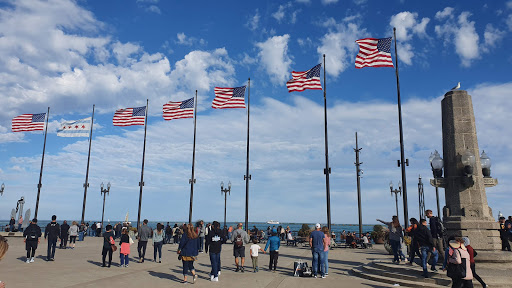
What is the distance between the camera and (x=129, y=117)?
31328 mm

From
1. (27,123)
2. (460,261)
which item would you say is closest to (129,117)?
(27,123)

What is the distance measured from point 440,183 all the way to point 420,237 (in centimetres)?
249

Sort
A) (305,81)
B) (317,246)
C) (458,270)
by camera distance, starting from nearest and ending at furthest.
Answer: (458,270)
(317,246)
(305,81)

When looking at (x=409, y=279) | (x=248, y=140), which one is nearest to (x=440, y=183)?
(x=409, y=279)

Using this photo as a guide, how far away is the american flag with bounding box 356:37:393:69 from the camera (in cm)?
2034

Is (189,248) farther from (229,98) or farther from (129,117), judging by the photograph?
(129,117)

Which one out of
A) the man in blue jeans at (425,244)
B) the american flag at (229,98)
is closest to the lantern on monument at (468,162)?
the man in blue jeans at (425,244)

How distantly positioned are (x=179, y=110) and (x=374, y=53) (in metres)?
16.4

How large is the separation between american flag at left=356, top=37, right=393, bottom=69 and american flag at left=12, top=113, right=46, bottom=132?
2817cm

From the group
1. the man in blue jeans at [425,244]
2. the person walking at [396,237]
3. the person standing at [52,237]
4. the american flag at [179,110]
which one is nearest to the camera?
the man in blue jeans at [425,244]

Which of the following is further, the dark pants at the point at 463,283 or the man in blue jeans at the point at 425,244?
the man in blue jeans at the point at 425,244

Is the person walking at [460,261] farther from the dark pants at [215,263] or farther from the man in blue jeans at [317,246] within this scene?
the dark pants at [215,263]

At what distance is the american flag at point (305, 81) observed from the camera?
78.7 feet

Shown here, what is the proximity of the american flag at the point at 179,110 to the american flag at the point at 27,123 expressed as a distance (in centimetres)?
1212
